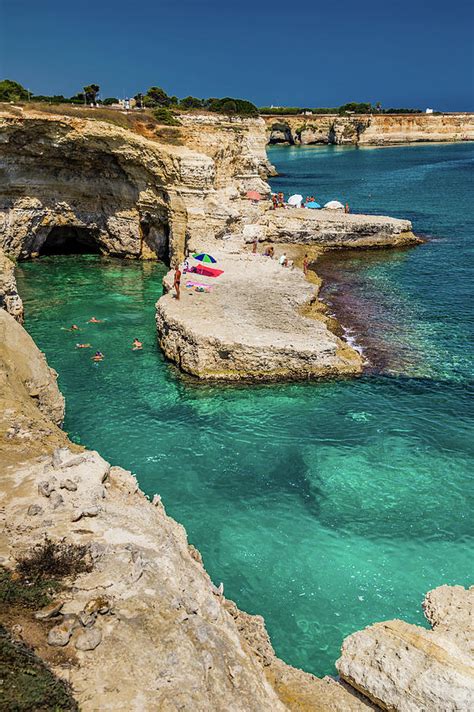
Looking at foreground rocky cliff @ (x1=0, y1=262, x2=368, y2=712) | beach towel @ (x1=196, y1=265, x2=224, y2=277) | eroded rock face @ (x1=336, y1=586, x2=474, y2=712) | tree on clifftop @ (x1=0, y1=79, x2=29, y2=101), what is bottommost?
eroded rock face @ (x1=336, y1=586, x2=474, y2=712)

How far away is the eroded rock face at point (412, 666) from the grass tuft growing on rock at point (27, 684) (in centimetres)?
457

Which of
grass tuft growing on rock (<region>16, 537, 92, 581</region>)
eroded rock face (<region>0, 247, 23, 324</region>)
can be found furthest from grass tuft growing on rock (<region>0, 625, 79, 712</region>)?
eroded rock face (<region>0, 247, 23, 324</region>)

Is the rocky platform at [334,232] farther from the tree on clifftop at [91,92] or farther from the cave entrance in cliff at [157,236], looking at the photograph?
the tree on clifftop at [91,92]

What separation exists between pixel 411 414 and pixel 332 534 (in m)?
7.73

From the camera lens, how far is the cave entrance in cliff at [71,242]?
4709cm

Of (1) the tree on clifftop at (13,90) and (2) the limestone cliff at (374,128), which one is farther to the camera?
(2) the limestone cliff at (374,128)

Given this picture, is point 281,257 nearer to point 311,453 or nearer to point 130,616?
point 311,453

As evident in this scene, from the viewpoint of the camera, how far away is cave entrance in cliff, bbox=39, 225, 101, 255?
155 feet

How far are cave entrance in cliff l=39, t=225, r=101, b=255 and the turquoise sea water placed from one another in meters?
12.3

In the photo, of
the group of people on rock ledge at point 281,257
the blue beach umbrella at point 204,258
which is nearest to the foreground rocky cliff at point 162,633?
the blue beach umbrella at point 204,258

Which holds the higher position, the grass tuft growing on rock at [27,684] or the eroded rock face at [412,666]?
the grass tuft growing on rock at [27,684]

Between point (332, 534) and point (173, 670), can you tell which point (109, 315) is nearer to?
point (332, 534)

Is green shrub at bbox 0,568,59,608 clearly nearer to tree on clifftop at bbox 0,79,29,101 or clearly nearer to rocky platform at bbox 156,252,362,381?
rocky platform at bbox 156,252,362,381

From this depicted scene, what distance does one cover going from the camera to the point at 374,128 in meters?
171
